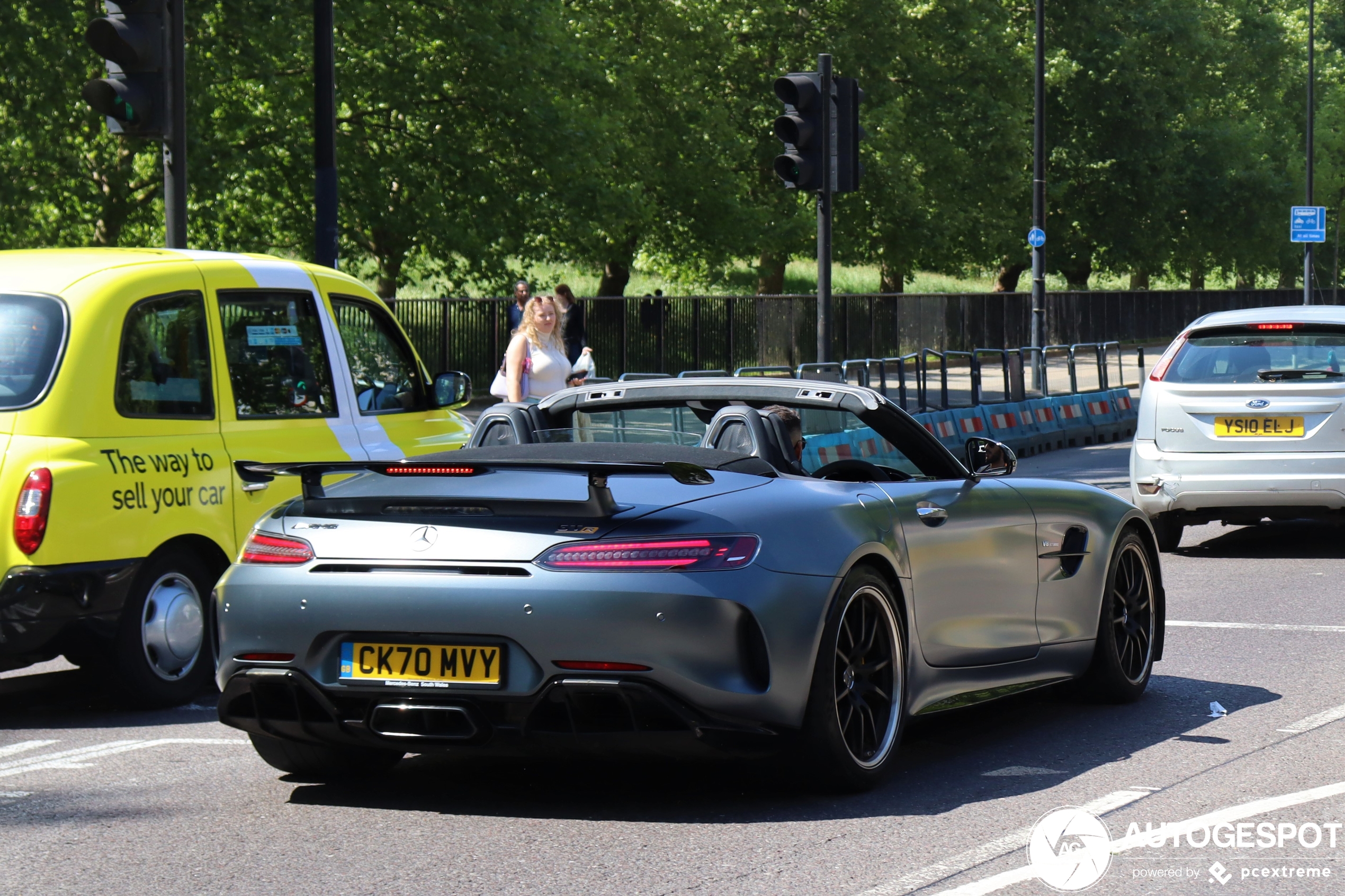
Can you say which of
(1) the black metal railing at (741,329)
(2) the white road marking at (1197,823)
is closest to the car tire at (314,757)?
(2) the white road marking at (1197,823)

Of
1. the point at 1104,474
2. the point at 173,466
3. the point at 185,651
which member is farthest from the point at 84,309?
the point at 1104,474

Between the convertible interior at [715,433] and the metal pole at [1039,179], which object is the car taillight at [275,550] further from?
the metal pole at [1039,179]

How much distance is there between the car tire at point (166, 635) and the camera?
7215 mm

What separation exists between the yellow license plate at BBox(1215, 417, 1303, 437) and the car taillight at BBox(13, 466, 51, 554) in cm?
778

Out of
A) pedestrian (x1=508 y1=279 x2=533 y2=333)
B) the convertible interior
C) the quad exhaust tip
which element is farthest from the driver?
pedestrian (x1=508 y1=279 x2=533 y2=333)

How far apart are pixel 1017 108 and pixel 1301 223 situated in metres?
7.50

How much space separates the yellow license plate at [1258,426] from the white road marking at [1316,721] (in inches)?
204

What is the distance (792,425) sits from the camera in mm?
6332

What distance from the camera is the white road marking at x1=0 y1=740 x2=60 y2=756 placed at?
655cm

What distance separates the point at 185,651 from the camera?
754 cm

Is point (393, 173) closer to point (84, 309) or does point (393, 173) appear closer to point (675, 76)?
point (675, 76)

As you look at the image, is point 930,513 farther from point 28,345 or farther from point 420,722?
point 28,345

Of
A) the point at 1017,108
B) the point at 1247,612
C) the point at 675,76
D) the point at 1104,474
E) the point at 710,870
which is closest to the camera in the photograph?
the point at 710,870

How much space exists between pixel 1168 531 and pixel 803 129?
3.78 m
